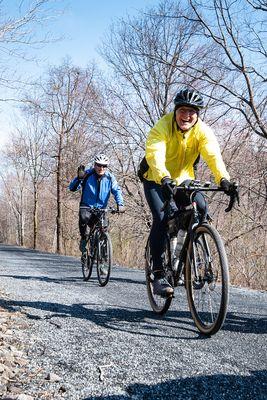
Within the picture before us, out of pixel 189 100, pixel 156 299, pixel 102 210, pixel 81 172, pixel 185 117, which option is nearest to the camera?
pixel 189 100

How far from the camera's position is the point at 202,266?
11.0ft

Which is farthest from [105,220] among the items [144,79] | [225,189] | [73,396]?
[144,79]

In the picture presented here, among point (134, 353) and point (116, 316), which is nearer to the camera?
point (134, 353)

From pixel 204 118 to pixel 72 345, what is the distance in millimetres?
9657

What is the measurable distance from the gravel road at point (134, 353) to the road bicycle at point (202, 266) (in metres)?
0.20

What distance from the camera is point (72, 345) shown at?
113 inches

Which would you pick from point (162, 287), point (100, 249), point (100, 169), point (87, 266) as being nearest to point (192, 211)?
point (162, 287)

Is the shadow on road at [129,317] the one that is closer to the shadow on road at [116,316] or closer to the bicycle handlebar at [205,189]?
the shadow on road at [116,316]

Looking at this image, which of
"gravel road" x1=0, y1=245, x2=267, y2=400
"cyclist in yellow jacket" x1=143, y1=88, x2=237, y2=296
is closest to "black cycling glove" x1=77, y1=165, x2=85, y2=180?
"gravel road" x1=0, y1=245, x2=267, y2=400

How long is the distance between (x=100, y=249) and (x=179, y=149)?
12.2 feet

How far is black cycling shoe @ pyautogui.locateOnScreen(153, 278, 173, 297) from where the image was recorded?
364 cm

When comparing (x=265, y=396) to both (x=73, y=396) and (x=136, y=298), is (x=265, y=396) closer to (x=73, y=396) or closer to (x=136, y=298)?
(x=73, y=396)

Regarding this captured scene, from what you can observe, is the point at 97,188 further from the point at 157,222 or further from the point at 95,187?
the point at 157,222

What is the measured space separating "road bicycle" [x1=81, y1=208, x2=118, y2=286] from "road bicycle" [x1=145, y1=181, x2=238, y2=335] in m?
3.07
